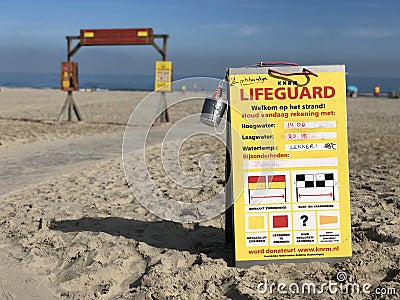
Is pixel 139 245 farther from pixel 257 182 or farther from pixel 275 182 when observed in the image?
pixel 275 182

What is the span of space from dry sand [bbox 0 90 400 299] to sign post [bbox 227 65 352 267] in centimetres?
30

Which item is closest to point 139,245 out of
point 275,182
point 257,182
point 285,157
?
point 257,182

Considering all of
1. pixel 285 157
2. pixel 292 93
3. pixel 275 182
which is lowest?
pixel 275 182

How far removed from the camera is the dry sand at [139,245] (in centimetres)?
397

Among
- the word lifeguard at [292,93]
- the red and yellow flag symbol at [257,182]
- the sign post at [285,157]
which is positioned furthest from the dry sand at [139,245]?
the word lifeguard at [292,93]

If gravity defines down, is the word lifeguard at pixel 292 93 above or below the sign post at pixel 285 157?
above

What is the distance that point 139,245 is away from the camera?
15.8 feet

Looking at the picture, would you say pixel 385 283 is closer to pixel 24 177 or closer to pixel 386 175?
pixel 386 175

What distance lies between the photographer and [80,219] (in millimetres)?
5777

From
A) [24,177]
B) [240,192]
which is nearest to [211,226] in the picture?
[240,192]

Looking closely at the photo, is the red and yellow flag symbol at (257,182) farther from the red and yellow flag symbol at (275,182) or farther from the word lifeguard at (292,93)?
the word lifeguard at (292,93)

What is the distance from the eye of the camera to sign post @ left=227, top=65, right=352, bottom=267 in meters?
4.12

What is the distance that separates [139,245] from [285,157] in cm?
158

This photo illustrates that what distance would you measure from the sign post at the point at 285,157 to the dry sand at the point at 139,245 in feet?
0.98
